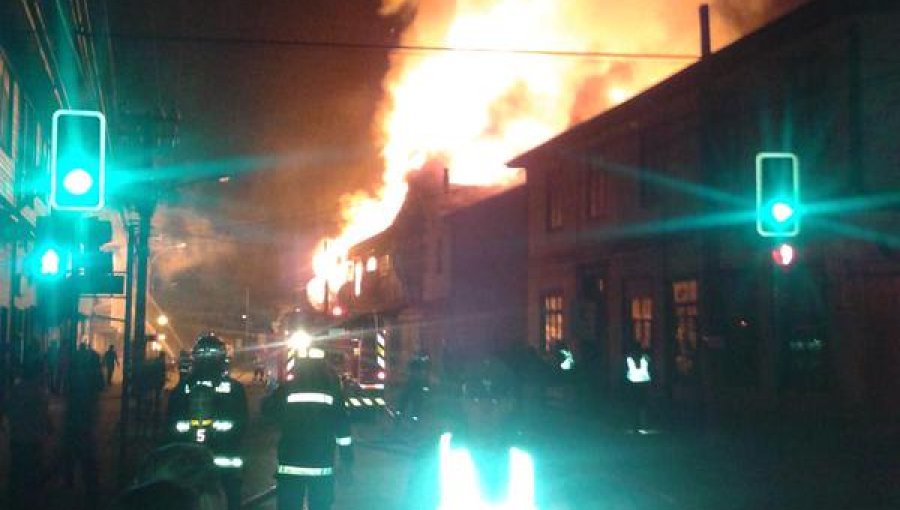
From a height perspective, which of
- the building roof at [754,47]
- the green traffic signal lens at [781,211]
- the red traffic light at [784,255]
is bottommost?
the red traffic light at [784,255]

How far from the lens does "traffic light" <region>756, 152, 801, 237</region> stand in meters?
12.8

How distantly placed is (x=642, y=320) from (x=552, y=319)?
18.1 ft

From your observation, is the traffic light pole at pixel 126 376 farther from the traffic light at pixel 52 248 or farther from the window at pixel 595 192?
the window at pixel 595 192

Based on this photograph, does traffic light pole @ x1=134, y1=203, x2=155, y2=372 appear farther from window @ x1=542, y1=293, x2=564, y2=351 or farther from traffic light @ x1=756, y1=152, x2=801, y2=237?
window @ x1=542, y1=293, x2=564, y2=351

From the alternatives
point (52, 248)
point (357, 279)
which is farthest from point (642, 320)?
point (357, 279)

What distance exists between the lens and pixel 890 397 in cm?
1728

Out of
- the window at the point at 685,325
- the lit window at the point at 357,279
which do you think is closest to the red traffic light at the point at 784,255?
the window at the point at 685,325

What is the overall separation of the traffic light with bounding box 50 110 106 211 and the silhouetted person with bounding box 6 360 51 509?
5.22 m

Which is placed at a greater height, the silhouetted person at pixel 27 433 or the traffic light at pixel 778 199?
the traffic light at pixel 778 199

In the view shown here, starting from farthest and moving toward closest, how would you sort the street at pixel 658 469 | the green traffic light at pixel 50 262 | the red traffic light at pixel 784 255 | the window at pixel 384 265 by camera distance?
the window at pixel 384 265, the red traffic light at pixel 784 255, the street at pixel 658 469, the green traffic light at pixel 50 262

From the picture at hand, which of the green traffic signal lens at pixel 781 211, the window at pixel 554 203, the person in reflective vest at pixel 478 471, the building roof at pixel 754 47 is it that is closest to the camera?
the person in reflective vest at pixel 478 471

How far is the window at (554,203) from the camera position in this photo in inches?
1223

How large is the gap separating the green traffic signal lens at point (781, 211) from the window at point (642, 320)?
1239 centimetres

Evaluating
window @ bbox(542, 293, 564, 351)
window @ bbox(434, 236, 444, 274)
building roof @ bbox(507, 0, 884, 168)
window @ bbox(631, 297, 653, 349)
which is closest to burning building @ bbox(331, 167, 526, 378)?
window @ bbox(434, 236, 444, 274)
